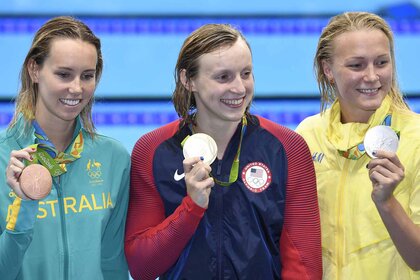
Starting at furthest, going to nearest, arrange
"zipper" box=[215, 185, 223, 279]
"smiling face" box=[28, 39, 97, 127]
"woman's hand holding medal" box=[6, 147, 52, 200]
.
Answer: "smiling face" box=[28, 39, 97, 127]
"zipper" box=[215, 185, 223, 279]
"woman's hand holding medal" box=[6, 147, 52, 200]

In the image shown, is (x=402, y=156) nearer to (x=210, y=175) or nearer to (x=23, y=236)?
(x=210, y=175)

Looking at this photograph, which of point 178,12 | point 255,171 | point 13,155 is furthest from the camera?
point 178,12

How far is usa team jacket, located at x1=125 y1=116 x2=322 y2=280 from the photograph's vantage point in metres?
2.21

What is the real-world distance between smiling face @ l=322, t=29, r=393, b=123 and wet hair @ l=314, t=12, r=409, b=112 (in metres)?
0.03

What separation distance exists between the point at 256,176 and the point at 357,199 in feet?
1.00

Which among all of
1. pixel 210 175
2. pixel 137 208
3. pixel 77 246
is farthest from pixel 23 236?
pixel 210 175

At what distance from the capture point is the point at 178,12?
19.9 ft

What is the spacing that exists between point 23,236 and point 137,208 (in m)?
0.35

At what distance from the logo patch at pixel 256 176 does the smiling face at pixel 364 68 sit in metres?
0.35

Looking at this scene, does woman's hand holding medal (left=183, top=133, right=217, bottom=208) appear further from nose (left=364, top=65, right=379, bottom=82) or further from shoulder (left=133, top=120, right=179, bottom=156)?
nose (left=364, top=65, right=379, bottom=82)

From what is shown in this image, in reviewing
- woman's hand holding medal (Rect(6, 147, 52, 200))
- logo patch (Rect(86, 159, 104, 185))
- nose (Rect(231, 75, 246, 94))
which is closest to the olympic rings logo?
logo patch (Rect(86, 159, 104, 185))

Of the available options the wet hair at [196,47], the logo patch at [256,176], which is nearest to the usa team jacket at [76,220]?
the wet hair at [196,47]

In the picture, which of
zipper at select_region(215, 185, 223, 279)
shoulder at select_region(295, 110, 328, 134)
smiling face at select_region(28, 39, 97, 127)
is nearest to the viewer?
zipper at select_region(215, 185, 223, 279)

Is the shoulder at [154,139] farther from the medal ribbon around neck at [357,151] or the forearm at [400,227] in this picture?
the forearm at [400,227]
